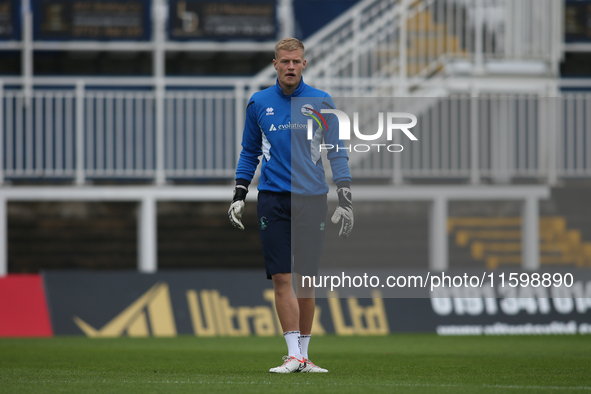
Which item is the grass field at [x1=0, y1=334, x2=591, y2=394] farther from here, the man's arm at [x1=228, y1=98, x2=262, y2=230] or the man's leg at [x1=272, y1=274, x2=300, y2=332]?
the man's arm at [x1=228, y1=98, x2=262, y2=230]

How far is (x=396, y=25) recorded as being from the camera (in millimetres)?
14383

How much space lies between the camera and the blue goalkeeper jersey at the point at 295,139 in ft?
19.7

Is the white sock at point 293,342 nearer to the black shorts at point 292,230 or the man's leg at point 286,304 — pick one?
the man's leg at point 286,304

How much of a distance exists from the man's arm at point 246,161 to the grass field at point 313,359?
1.08 metres

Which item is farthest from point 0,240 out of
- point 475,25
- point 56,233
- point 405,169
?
point 475,25

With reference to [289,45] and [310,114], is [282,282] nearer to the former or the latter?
[310,114]

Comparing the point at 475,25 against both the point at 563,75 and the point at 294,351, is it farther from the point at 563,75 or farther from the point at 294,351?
the point at 294,351

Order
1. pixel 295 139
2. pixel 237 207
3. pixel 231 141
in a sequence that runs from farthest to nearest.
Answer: pixel 231 141 < pixel 237 207 < pixel 295 139

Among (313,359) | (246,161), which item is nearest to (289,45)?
(246,161)

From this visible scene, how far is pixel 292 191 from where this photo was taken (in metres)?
6.00

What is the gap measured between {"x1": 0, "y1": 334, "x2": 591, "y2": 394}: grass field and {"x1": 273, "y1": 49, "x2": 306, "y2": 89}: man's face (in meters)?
1.87

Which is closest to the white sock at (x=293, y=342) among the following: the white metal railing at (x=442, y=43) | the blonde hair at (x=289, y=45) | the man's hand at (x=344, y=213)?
the man's hand at (x=344, y=213)

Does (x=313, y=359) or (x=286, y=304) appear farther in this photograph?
(x=313, y=359)

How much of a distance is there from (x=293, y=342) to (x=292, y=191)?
96 centimetres
